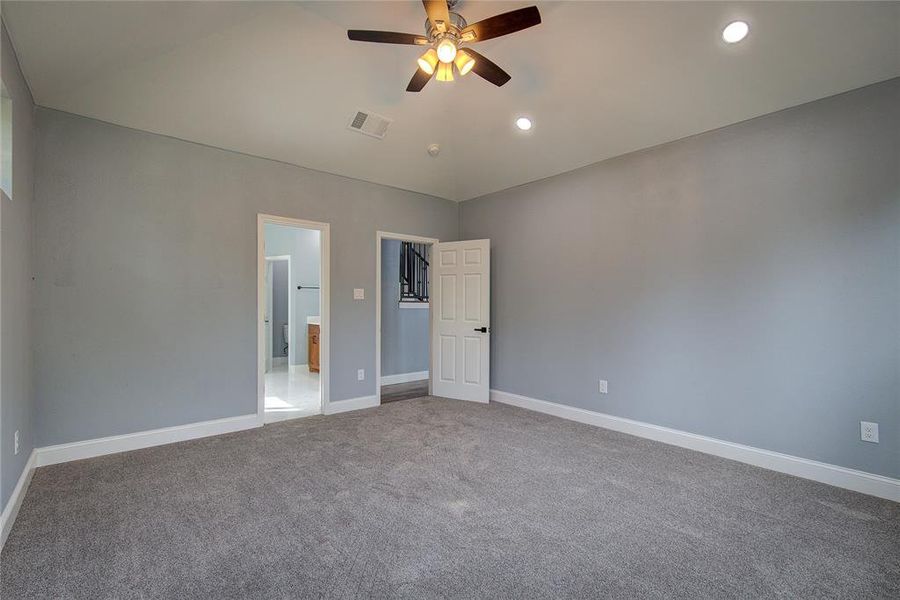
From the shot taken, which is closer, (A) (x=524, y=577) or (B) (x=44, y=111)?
(A) (x=524, y=577)

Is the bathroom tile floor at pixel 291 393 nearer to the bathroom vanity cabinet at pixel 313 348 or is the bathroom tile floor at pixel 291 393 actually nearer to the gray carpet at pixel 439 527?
the bathroom vanity cabinet at pixel 313 348

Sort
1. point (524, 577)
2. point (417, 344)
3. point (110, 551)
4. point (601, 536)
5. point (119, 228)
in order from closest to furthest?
point (524, 577), point (110, 551), point (601, 536), point (119, 228), point (417, 344)

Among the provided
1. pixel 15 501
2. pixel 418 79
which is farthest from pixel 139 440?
pixel 418 79

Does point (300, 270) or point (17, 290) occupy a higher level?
point (300, 270)

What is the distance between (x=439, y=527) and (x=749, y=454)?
259cm

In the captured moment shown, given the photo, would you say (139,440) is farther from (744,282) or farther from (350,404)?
(744,282)

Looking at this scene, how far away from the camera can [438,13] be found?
7.55ft

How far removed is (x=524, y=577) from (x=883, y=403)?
2716 mm

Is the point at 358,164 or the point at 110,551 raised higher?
the point at 358,164

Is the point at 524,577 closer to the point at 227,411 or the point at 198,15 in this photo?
the point at 227,411

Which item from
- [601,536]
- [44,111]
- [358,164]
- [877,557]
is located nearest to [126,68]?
[44,111]

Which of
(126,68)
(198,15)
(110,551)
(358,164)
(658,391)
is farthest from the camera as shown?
(358,164)

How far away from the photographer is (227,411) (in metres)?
→ 3.88

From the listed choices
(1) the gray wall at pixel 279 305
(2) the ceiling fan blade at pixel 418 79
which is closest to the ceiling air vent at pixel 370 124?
(2) the ceiling fan blade at pixel 418 79
